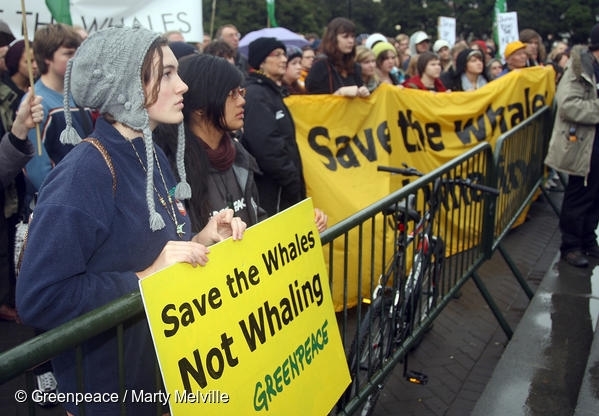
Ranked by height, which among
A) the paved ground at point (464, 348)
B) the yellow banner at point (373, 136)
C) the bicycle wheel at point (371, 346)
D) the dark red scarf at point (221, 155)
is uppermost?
the dark red scarf at point (221, 155)

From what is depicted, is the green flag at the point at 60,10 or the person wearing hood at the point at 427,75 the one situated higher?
the green flag at the point at 60,10

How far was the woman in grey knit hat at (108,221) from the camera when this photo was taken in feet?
5.79

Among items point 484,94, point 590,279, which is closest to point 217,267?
point 590,279

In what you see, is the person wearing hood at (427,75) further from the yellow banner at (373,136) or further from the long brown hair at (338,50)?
the long brown hair at (338,50)

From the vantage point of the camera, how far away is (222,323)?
6.22ft

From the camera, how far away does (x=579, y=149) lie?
5660 mm

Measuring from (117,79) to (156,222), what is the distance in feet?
1.41

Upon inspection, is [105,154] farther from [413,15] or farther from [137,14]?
[413,15]

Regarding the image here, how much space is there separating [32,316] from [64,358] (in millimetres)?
209

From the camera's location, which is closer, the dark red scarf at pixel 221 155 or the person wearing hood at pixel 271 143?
the dark red scarf at pixel 221 155

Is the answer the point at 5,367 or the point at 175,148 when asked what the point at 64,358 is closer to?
the point at 5,367

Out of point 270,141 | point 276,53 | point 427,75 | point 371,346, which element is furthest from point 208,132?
point 427,75

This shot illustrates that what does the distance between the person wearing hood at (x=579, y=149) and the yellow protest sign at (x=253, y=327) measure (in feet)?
12.7

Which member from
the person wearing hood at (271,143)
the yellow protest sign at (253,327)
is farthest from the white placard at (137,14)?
the yellow protest sign at (253,327)
